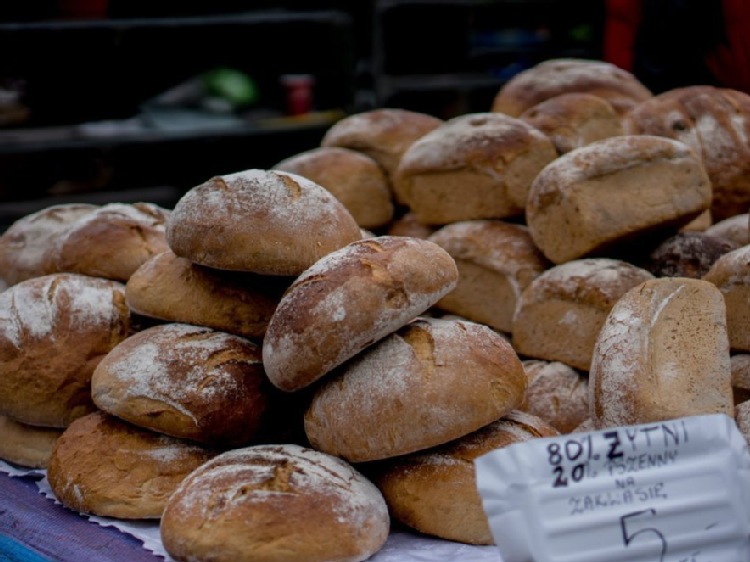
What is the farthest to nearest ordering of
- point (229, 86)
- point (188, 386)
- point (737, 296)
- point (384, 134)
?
point (229, 86)
point (384, 134)
point (737, 296)
point (188, 386)

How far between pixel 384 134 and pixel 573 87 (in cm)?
61

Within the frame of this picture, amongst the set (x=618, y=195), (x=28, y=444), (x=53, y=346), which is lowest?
(x=28, y=444)

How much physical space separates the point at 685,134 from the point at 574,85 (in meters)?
0.48

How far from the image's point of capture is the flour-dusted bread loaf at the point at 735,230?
215cm

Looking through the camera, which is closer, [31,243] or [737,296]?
[737,296]

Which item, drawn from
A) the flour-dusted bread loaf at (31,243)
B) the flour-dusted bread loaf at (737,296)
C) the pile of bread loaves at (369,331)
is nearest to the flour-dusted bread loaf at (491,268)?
the pile of bread loaves at (369,331)

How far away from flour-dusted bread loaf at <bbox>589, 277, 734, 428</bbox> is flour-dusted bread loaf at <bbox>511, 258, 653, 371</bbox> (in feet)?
1.18

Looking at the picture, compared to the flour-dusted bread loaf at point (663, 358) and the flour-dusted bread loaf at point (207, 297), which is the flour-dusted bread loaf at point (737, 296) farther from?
the flour-dusted bread loaf at point (207, 297)

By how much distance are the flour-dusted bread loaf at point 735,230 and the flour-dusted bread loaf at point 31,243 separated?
5.50 feet

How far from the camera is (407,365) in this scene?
1517 millimetres

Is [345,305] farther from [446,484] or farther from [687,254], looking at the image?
[687,254]

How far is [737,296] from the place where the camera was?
1.74 metres

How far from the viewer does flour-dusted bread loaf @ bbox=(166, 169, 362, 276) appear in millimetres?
1672

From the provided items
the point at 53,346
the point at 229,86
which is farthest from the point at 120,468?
the point at 229,86
